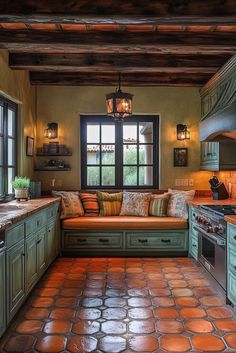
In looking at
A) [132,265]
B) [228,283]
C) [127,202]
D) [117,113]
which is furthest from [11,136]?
[228,283]

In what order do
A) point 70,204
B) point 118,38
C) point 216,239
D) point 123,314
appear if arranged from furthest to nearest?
point 70,204, point 118,38, point 216,239, point 123,314

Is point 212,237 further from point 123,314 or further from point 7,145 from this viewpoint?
point 7,145

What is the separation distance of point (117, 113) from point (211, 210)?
1.68m

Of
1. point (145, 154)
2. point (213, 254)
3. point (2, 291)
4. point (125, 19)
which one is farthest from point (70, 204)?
point (125, 19)

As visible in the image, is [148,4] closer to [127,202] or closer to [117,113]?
[117,113]

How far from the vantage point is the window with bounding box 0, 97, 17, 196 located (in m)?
4.46

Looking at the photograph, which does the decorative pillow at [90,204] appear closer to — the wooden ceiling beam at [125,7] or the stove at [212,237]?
the stove at [212,237]

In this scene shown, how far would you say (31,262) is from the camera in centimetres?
339

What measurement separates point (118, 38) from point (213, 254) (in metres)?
2.47

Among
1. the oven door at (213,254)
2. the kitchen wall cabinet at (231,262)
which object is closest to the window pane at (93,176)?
the oven door at (213,254)

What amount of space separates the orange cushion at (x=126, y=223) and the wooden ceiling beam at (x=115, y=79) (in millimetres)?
2107

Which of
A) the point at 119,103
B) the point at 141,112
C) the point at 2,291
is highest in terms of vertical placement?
the point at 141,112

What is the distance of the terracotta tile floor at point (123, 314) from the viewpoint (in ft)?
8.25

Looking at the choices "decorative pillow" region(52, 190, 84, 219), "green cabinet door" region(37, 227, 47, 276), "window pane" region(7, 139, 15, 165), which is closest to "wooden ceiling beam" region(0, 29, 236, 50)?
"window pane" region(7, 139, 15, 165)
